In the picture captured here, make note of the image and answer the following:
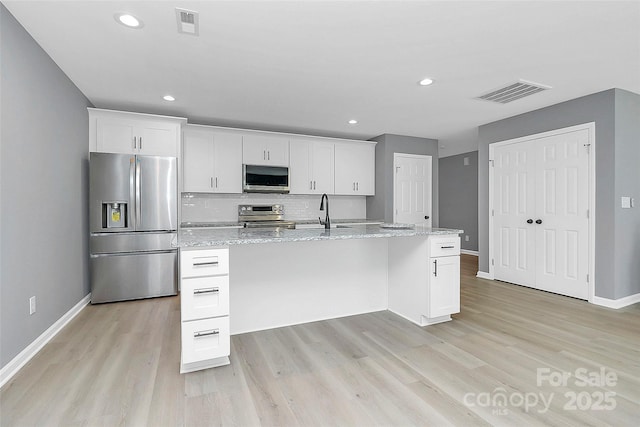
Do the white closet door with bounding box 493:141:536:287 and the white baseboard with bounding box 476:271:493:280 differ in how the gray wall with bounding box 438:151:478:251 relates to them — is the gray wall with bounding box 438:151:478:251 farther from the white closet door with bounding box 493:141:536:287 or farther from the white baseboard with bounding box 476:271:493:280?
the white closet door with bounding box 493:141:536:287

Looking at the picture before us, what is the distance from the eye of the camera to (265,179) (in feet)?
16.3

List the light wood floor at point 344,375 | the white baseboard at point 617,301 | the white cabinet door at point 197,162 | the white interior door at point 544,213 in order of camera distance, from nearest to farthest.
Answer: the light wood floor at point 344,375, the white baseboard at point 617,301, the white interior door at point 544,213, the white cabinet door at point 197,162

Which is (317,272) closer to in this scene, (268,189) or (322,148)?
(268,189)

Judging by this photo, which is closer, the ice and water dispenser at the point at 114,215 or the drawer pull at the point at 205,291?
the drawer pull at the point at 205,291

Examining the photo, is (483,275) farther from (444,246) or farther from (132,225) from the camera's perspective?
(132,225)

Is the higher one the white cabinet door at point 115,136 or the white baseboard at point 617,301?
the white cabinet door at point 115,136

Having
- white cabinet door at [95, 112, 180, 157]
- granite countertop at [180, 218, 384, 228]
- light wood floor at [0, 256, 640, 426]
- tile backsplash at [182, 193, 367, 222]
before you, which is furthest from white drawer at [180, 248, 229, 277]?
tile backsplash at [182, 193, 367, 222]

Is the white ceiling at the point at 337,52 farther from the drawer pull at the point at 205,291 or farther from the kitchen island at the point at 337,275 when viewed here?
the drawer pull at the point at 205,291

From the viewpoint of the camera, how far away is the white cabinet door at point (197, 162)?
4.54 metres

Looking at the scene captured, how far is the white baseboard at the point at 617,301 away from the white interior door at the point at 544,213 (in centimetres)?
15

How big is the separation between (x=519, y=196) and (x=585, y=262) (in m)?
1.13

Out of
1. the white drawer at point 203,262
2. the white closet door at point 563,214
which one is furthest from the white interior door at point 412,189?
the white drawer at point 203,262

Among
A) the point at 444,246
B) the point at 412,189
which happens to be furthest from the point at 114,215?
the point at 412,189

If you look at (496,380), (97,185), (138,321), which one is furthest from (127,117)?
(496,380)
